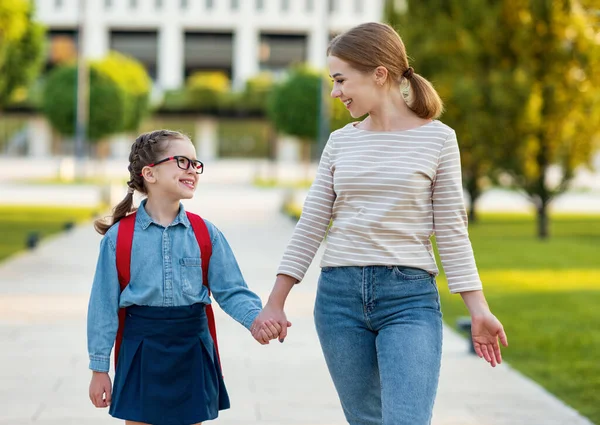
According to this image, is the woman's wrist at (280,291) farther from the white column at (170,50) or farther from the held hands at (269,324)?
the white column at (170,50)

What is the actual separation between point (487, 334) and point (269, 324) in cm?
75

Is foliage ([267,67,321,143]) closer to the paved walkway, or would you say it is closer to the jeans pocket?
the paved walkway

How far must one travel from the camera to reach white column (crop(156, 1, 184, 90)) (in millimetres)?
88562

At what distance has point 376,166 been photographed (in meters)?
3.89

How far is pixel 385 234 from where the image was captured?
3873mm

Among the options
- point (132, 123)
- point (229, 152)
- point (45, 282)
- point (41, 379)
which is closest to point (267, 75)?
point (229, 152)

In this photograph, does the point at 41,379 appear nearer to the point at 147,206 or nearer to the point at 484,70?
the point at 147,206

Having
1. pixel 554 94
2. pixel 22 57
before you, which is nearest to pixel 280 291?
pixel 554 94

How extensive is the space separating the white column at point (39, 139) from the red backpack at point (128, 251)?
83.5 meters

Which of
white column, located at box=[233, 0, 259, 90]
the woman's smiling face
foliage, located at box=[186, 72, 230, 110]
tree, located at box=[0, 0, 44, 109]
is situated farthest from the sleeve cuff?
white column, located at box=[233, 0, 259, 90]

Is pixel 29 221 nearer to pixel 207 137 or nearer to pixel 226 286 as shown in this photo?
pixel 226 286

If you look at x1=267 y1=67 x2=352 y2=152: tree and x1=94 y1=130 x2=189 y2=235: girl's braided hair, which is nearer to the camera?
x1=94 y1=130 x2=189 y2=235: girl's braided hair

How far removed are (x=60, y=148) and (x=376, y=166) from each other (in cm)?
8568

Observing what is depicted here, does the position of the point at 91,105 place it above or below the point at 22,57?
below
